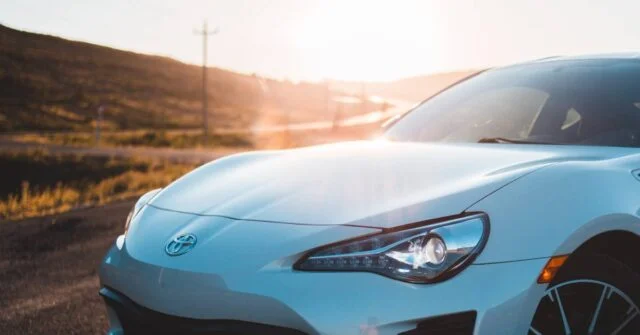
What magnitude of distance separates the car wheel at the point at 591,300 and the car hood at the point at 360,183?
38cm

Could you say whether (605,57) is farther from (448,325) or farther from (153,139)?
(153,139)

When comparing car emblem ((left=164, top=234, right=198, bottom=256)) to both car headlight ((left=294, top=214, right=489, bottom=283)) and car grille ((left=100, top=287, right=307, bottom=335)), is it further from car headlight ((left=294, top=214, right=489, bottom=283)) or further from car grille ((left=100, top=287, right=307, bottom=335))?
car headlight ((left=294, top=214, right=489, bottom=283))

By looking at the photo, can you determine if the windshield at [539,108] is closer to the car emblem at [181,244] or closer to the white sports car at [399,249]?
the white sports car at [399,249]

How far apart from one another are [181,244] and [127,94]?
263ft

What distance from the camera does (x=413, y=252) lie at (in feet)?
7.39

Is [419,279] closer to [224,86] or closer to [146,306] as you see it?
[146,306]

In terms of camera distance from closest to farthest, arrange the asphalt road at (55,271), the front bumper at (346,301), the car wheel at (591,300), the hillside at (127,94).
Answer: the front bumper at (346,301) → the car wheel at (591,300) → the asphalt road at (55,271) → the hillside at (127,94)

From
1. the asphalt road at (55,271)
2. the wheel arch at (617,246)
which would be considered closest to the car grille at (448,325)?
the wheel arch at (617,246)

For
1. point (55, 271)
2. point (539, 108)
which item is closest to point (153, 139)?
point (55, 271)

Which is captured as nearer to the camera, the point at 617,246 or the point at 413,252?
the point at 413,252

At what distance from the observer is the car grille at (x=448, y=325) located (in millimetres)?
2119

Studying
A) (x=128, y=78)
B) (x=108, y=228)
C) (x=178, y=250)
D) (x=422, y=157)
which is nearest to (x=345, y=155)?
(x=422, y=157)

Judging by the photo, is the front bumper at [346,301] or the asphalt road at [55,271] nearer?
the front bumper at [346,301]

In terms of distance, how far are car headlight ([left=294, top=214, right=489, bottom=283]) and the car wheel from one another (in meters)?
Answer: 0.34
